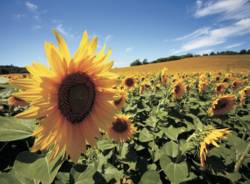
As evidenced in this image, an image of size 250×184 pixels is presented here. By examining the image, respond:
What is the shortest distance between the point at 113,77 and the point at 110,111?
251 millimetres

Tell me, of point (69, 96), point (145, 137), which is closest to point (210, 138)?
point (145, 137)

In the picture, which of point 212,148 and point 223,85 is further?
point 223,85

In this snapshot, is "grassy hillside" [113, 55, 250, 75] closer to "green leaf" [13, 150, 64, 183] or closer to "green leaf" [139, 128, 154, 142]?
"green leaf" [139, 128, 154, 142]

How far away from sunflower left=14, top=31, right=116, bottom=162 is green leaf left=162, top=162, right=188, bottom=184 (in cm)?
115

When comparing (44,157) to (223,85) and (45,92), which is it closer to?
(45,92)

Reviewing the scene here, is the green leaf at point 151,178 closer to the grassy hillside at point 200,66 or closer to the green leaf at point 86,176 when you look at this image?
the green leaf at point 86,176

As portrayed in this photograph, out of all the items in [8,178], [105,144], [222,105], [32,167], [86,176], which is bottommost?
[222,105]

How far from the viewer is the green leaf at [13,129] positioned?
1.07 m

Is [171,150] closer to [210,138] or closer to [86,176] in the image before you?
[210,138]

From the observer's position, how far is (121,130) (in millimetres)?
3520

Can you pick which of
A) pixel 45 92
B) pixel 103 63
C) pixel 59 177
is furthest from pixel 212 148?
pixel 45 92

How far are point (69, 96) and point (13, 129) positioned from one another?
0.41 meters

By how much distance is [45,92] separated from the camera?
1207mm

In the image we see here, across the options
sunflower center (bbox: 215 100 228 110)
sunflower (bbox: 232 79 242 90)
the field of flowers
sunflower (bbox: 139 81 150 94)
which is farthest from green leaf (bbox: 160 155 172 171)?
sunflower (bbox: 232 79 242 90)
